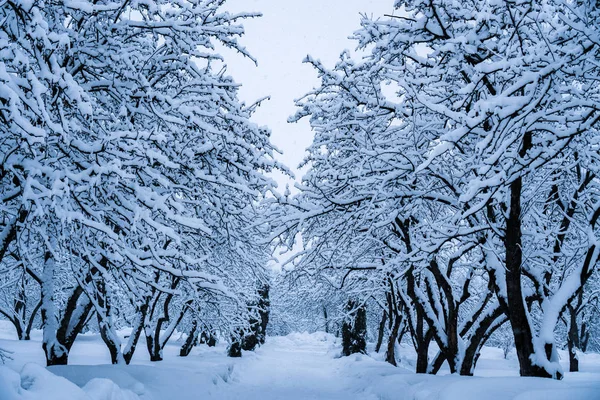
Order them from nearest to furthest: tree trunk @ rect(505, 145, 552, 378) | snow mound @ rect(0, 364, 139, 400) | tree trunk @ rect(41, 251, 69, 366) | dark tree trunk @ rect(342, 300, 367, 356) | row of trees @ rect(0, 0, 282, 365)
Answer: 1. snow mound @ rect(0, 364, 139, 400)
2. row of trees @ rect(0, 0, 282, 365)
3. tree trunk @ rect(505, 145, 552, 378)
4. tree trunk @ rect(41, 251, 69, 366)
5. dark tree trunk @ rect(342, 300, 367, 356)

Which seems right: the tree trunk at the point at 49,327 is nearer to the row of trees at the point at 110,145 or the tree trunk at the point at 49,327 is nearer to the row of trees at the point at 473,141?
the row of trees at the point at 110,145

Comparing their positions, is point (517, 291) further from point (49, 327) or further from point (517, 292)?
point (49, 327)

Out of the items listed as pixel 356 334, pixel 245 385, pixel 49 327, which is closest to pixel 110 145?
pixel 49 327

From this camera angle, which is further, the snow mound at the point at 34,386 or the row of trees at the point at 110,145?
the row of trees at the point at 110,145

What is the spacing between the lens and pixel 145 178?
480 centimetres

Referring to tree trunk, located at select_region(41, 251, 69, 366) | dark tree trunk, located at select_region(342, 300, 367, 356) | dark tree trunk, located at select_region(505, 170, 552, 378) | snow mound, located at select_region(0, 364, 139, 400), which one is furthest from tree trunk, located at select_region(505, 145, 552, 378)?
dark tree trunk, located at select_region(342, 300, 367, 356)

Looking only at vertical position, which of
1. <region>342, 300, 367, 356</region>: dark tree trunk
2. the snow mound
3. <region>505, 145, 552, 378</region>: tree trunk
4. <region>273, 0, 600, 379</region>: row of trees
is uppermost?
<region>273, 0, 600, 379</region>: row of trees

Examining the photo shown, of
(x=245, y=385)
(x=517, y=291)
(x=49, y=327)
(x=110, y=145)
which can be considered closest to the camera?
(x=110, y=145)

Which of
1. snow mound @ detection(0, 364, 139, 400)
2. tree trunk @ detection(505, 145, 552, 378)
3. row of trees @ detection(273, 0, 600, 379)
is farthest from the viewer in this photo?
tree trunk @ detection(505, 145, 552, 378)

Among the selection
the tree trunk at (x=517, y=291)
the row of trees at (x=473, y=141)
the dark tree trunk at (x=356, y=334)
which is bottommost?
the dark tree trunk at (x=356, y=334)

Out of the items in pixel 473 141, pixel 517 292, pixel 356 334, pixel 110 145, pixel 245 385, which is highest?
pixel 473 141

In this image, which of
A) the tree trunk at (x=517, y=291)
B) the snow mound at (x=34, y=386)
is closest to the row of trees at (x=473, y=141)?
the tree trunk at (x=517, y=291)

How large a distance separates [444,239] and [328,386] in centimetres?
838

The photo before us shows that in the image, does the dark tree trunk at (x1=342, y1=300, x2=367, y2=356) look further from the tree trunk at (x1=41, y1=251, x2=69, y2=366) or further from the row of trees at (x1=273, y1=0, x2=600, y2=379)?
the tree trunk at (x1=41, y1=251, x2=69, y2=366)
